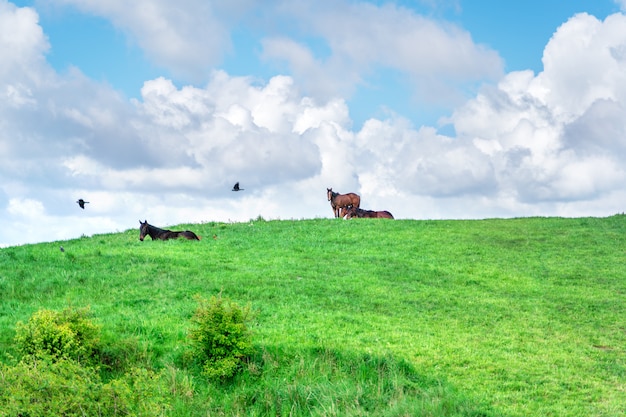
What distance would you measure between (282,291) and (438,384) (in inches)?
285

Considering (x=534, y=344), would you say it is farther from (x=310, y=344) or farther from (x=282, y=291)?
(x=282, y=291)

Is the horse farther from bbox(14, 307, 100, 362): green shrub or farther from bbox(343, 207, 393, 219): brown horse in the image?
bbox(14, 307, 100, 362): green shrub

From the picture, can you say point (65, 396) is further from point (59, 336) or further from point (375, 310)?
point (375, 310)

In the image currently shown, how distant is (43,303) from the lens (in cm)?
1800

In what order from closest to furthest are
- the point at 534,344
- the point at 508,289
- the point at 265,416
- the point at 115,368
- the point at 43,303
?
the point at 265,416 → the point at 115,368 → the point at 534,344 → the point at 43,303 → the point at 508,289

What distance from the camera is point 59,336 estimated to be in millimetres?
13594

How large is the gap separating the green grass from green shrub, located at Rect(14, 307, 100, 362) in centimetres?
65

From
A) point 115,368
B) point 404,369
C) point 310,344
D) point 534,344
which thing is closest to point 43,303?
point 115,368

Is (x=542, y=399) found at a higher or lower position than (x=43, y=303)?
lower

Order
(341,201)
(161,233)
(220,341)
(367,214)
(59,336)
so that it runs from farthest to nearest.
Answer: (341,201) → (367,214) → (161,233) → (59,336) → (220,341)

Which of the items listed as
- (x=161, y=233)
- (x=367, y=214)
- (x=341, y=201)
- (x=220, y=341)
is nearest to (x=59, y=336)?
Result: (x=220, y=341)

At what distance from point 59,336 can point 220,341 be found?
3.40 metres

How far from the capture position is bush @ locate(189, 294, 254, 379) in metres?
13.2

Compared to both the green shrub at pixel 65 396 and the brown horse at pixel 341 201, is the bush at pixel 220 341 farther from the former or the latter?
the brown horse at pixel 341 201
